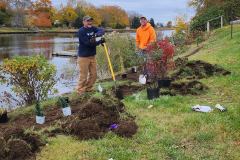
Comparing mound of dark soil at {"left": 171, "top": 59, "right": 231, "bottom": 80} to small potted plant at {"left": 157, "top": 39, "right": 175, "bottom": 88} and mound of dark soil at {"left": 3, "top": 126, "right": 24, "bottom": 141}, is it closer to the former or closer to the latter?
small potted plant at {"left": 157, "top": 39, "right": 175, "bottom": 88}

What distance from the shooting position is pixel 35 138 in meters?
7.32

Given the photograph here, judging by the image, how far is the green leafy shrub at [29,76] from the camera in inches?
460

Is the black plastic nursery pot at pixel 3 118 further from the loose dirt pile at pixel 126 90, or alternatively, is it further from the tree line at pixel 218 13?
the tree line at pixel 218 13

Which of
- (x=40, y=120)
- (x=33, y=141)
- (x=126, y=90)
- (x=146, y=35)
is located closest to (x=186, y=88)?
(x=126, y=90)

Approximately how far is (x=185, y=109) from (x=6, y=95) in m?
6.27

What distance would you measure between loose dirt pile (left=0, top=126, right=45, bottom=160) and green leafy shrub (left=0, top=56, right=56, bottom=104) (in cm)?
452

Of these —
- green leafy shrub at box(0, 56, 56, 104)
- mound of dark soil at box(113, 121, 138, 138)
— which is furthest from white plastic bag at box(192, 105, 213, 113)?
green leafy shrub at box(0, 56, 56, 104)

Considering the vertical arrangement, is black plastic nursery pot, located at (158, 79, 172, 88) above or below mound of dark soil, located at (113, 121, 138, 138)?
above

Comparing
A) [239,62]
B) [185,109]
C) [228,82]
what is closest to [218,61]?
[239,62]

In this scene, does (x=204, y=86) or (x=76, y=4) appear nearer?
(x=204, y=86)

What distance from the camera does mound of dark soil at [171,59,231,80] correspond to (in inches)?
508

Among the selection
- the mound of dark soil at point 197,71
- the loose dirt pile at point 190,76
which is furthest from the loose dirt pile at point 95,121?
the mound of dark soil at point 197,71

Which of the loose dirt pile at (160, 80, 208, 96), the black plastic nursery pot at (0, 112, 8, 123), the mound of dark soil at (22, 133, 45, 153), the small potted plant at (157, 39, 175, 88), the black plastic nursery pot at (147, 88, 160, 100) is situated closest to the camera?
the mound of dark soil at (22, 133, 45, 153)

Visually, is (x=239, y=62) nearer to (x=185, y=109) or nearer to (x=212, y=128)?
(x=185, y=109)
